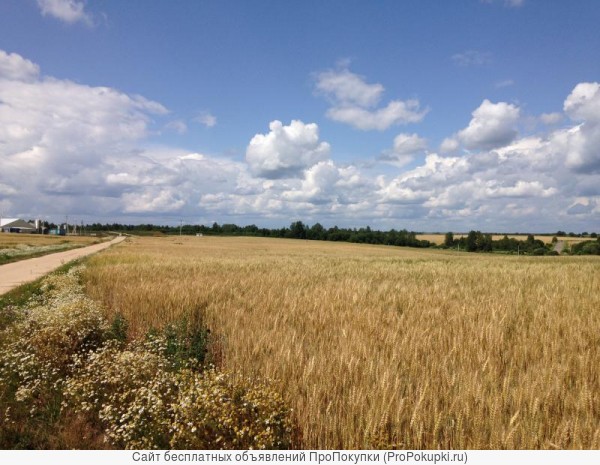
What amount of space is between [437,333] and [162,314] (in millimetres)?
5104

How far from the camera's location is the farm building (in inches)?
6245

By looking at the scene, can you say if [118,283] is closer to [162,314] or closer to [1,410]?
[162,314]

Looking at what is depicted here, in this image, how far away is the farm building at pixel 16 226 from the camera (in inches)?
6245

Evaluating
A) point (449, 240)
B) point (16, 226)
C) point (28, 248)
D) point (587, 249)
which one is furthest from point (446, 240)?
point (16, 226)

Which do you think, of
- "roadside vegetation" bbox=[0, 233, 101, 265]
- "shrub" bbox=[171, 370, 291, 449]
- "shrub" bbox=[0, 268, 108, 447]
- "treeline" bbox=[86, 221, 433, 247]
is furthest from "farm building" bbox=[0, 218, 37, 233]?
"shrub" bbox=[171, 370, 291, 449]

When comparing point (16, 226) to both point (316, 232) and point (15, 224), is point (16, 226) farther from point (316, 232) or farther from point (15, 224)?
point (316, 232)

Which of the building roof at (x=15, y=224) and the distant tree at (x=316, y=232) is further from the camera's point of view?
the building roof at (x=15, y=224)

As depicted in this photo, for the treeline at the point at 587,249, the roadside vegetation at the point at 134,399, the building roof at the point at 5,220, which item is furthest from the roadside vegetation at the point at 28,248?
the building roof at the point at 5,220

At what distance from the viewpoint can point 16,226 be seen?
532 ft

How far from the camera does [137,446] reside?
11.6ft

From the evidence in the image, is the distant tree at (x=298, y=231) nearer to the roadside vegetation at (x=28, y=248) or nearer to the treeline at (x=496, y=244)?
the treeline at (x=496, y=244)

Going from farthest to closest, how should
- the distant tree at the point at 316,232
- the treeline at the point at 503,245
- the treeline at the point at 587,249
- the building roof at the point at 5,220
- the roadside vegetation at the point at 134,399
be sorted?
the building roof at the point at 5,220 < the distant tree at the point at 316,232 < the treeline at the point at 503,245 < the treeline at the point at 587,249 < the roadside vegetation at the point at 134,399
